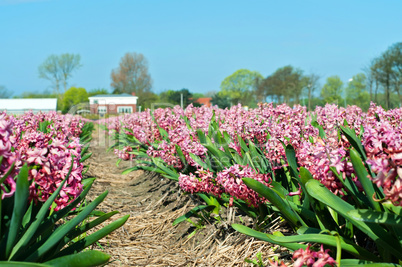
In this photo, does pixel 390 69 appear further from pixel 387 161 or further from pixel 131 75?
pixel 131 75

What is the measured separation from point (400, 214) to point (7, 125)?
1.72 meters

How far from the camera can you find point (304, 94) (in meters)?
43.3

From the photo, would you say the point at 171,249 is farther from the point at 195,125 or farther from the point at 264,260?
the point at 195,125

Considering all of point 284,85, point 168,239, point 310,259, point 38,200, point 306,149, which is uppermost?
point 284,85

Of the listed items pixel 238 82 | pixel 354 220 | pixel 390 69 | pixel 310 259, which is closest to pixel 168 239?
pixel 354 220

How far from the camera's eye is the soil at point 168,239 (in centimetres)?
313

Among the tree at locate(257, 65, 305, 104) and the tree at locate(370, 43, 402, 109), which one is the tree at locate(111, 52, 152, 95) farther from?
the tree at locate(370, 43, 402, 109)

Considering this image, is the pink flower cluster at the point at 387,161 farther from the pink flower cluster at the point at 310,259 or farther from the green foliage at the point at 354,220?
the pink flower cluster at the point at 310,259

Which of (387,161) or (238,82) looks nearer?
(387,161)

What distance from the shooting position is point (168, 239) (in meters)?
4.11

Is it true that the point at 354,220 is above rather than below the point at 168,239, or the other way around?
above

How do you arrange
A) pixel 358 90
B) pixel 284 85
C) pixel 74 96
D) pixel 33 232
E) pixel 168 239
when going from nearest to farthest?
pixel 33 232 < pixel 168 239 < pixel 284 85 < pixel 358 90 < pixel 74 96

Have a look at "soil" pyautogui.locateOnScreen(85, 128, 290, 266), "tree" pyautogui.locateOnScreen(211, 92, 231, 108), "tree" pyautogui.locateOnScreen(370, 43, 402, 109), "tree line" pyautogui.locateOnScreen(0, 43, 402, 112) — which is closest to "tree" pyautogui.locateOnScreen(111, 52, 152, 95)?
"tree line" pyautogui.locateOnScreen(0, 43, 402, 112)

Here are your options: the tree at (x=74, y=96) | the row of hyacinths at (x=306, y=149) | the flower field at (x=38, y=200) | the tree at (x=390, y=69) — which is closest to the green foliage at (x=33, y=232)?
the flower field at (x=38, y=200)
